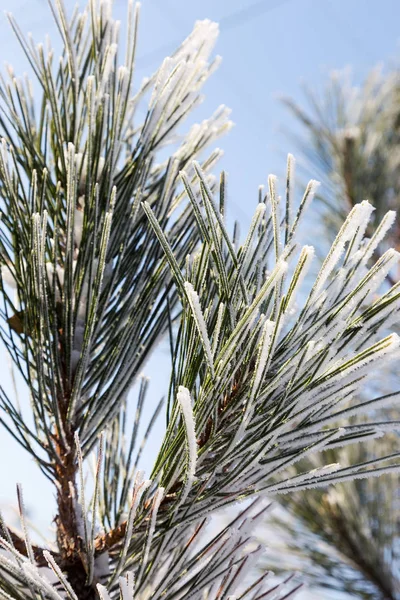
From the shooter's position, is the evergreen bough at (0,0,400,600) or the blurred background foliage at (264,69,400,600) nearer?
the evergreen bough at (0,0,400,600)

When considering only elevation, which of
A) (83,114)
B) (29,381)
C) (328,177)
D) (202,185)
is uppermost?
(328,177)

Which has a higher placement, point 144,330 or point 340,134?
point 340,134

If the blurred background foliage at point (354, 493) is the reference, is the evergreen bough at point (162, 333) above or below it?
below

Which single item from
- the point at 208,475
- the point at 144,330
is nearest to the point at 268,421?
the point at 208,475

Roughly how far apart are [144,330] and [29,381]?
10 centimetres

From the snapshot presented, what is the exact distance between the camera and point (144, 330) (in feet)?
1.91

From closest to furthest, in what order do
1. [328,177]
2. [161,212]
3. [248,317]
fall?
[248,317] → [161,212] → [328,177]

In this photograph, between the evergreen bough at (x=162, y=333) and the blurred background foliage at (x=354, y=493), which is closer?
the evergreen bough at (x=162, y=333)

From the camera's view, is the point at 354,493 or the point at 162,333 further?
the point at 354,493

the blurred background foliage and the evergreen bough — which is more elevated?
the blurred background foliage

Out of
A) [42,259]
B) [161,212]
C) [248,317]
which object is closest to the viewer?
[248,317]

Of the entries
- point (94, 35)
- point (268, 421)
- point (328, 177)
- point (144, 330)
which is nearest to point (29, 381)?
point (144, 330)

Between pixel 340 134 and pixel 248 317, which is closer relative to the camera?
pixel 248 317

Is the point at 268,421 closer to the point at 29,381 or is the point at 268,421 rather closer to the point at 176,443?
the point at 176,443
